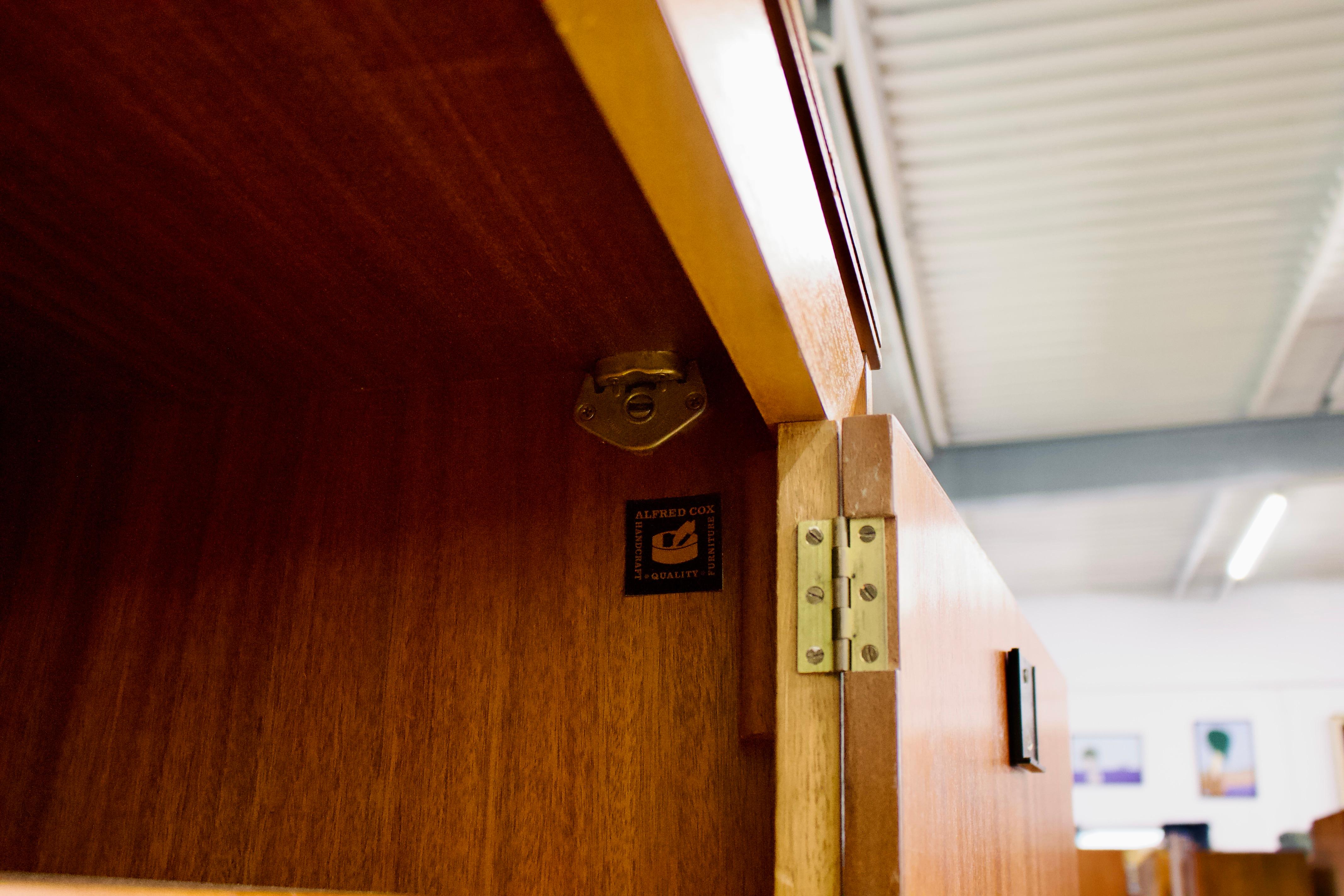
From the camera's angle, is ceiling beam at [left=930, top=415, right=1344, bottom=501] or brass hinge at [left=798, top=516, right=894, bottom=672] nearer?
brass hinge at [left=798, top=516, right=894, bottom=672]

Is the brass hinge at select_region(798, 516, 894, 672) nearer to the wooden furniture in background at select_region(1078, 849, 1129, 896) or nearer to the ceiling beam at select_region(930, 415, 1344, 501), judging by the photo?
the wooden furniture in background at select_region(1078, 849, 1129, 896)

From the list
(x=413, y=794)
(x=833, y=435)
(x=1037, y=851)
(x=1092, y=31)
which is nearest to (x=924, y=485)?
(x=833, y=435)

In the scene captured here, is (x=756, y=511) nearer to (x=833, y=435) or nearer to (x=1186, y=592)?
(x=833, y=435)

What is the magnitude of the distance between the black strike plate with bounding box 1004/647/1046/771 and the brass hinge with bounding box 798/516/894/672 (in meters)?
0.36

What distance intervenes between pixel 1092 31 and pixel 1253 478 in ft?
7.80

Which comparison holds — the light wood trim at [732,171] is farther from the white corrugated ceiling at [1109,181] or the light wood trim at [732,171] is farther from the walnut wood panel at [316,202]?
the white corrugated ceiling at [1109,181]

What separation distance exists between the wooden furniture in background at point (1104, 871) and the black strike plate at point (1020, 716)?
970mm

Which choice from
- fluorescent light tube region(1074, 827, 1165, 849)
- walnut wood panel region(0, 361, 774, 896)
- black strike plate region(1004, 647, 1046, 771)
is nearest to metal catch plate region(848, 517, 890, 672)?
walnut wood panel region(0, 361, 774, 896)

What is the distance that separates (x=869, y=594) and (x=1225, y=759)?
6884 mm

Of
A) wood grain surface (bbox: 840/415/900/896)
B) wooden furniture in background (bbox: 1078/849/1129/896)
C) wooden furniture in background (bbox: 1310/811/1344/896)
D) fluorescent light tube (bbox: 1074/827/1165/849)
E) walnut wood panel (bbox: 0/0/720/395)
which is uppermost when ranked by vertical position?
walnut wood panel (bbox: 0/0/720/395)

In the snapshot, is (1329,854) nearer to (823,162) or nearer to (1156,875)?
(1156,875)

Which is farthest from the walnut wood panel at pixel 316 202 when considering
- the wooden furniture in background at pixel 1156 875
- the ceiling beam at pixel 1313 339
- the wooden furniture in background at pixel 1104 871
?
the ceiling beam at pixel 1313 339

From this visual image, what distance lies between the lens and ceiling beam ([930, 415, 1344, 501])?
3965 millimetres

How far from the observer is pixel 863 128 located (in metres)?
2.48
